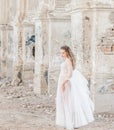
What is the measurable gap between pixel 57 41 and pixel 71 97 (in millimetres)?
5790

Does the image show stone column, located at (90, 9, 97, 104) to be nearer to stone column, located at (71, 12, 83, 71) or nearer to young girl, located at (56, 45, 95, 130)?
stone column, located at (71, 12, 83, 71)

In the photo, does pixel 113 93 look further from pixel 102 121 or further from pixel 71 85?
pixel 71 85

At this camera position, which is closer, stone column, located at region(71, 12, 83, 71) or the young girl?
the young girl

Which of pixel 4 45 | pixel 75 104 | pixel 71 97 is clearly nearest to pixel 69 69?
pixel 71 97

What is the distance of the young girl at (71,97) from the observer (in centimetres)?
900

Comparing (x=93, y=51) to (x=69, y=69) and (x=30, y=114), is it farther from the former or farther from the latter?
(x=69, y=69)

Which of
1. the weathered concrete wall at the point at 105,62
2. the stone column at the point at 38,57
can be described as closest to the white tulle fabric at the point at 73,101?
the weathered concrete wall at the point at 105,62

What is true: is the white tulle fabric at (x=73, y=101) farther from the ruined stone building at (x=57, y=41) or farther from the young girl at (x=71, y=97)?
the ruined stone building at (x=57, y=41)

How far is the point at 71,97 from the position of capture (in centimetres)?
906

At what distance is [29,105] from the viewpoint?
43.8ft

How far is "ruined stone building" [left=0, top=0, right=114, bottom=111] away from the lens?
1104cm

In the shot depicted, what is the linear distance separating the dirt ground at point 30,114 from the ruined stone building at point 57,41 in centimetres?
49

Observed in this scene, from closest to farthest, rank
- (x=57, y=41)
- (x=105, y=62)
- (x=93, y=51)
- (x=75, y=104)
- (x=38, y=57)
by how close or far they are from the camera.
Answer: (x=75, y=104)
(x=105, y=62)
(x=93, y=51)
(x=57, y=41)
(x=38, y=57)

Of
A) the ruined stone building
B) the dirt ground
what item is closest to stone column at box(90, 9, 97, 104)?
the ruined stone building
